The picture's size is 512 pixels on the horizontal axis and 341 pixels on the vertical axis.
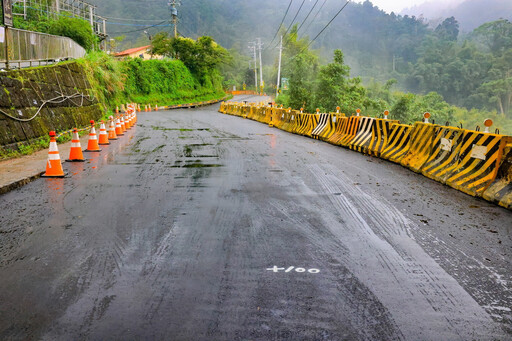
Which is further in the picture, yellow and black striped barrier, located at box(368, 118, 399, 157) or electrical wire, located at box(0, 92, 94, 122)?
yellow and black striped barrier, located at box(368, 118, 399, 157)

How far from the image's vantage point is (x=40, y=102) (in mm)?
14250

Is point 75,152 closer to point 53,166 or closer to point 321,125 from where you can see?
point 53,166

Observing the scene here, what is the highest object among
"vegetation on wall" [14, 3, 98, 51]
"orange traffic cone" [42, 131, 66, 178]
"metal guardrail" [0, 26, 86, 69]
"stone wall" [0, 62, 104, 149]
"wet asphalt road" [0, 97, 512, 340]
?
"vegetation on wall" [14, 3, 98, 51]

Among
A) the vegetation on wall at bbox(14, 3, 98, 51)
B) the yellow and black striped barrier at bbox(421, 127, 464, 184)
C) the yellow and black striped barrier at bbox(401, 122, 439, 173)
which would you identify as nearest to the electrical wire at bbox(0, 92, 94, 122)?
the yellow and black striped barrier at bbox(401, 122, 439, 173)

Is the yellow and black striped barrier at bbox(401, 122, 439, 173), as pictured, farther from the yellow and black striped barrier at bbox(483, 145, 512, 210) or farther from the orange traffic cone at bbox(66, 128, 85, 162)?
the orange traffic cone at bbox(66, 128, 85, 162)

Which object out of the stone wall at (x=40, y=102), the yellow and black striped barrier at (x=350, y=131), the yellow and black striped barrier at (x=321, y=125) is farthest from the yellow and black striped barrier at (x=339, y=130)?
the stone wall at (x=40, y=102)

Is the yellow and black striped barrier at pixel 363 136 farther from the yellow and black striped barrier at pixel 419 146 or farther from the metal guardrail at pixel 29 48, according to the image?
the metal guardrail at pixel 29 48

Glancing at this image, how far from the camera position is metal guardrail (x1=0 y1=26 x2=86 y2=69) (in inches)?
528

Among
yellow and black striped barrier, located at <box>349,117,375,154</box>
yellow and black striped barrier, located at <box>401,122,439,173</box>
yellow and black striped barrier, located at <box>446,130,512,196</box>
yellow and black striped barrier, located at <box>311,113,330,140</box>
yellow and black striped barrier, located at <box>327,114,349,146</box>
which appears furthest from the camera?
yellow and black striped barrier, located at <box>311,113,330,140</box>

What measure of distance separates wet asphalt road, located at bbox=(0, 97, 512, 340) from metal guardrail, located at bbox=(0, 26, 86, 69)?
725 centimetres

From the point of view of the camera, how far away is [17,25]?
3084cm

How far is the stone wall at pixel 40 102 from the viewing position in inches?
462

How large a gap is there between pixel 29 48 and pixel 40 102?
341 cm

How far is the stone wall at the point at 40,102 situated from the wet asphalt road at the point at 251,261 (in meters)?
4.30
